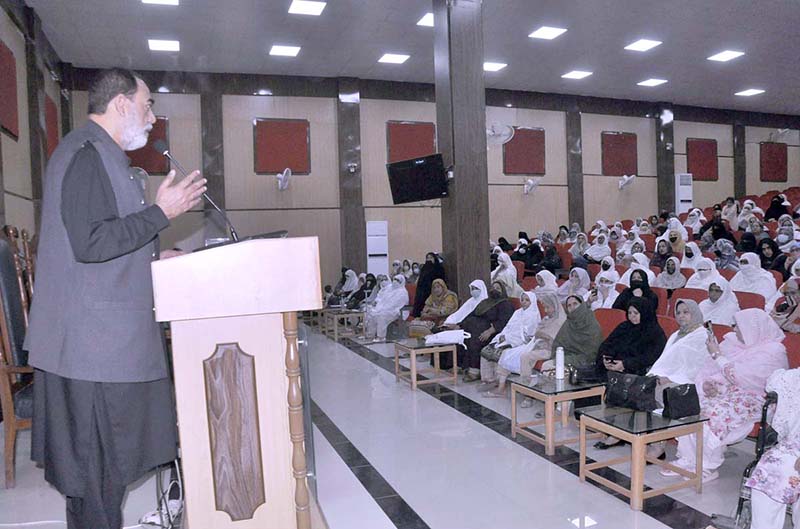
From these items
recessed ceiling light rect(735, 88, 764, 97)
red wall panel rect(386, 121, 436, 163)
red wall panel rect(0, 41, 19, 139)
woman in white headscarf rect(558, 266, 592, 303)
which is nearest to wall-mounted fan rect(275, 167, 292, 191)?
red wall panel rect(386, 121, 436, 163)

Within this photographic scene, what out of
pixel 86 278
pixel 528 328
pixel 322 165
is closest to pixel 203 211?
pixel 322 165

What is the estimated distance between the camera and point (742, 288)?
6211mm

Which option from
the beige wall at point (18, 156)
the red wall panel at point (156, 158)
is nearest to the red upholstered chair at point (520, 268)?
the red wall panel at point (156, 158)

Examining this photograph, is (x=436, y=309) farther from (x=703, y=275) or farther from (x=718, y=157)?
(x=718, y=157)

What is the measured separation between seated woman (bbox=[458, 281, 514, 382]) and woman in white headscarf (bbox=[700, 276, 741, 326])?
180 centimetres

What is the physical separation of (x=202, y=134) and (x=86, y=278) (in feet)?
34.3

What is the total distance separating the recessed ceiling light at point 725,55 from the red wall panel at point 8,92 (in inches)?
460

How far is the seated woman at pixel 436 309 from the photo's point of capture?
6777mm

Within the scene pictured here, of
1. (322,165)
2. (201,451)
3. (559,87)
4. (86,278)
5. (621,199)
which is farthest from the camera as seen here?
(621,199)

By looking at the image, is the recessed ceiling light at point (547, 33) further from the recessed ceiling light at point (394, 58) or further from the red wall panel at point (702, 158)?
the red wall panel at point (702, 158)

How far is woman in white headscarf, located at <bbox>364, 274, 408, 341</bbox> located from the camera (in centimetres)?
817

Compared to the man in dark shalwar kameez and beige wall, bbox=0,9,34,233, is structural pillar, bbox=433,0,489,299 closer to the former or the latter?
beige wall, bbox=0,9,34,233

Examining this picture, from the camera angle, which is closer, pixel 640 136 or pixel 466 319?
pixel 466 319

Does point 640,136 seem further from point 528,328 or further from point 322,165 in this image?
point 528,328
